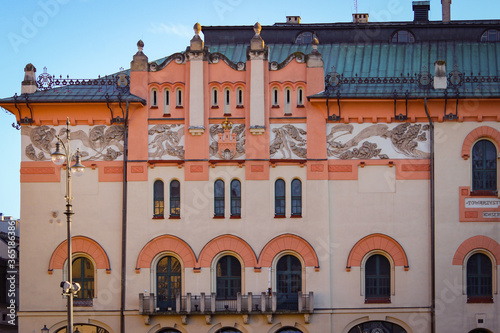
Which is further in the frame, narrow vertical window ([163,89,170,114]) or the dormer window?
the dormer window

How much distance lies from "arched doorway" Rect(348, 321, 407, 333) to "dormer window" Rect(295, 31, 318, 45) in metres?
17.4

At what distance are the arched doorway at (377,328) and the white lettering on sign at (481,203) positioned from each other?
7.24 metres

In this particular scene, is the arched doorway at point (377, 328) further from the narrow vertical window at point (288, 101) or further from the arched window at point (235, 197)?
the narrow vertical window at point (288, 101)

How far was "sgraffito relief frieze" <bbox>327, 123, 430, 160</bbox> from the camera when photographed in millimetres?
49781

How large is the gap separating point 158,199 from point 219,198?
10.5ft

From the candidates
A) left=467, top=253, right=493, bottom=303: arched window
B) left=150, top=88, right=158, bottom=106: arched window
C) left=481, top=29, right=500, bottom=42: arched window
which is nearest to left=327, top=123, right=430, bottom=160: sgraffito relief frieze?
left=467, top=253, right=493, bottom=303: arched window

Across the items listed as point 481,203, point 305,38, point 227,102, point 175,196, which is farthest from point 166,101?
point 481,203

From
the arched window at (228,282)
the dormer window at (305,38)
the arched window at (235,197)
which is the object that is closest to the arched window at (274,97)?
the arched window at (235,197)

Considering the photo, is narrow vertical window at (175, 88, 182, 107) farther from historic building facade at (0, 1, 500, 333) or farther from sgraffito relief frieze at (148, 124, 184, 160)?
sgraffito relief frieze at (148, 124, 184, 160)

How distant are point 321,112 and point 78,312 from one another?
16.3 meters

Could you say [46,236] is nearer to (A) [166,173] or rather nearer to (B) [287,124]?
(A) [166,173]

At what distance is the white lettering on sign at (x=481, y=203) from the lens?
1938 inches

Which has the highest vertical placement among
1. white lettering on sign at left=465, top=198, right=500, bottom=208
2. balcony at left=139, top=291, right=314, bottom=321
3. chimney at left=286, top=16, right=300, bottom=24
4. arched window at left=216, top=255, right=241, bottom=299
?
chimney at left=286, top=16, right=300, bottom=24

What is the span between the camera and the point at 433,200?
162ft
